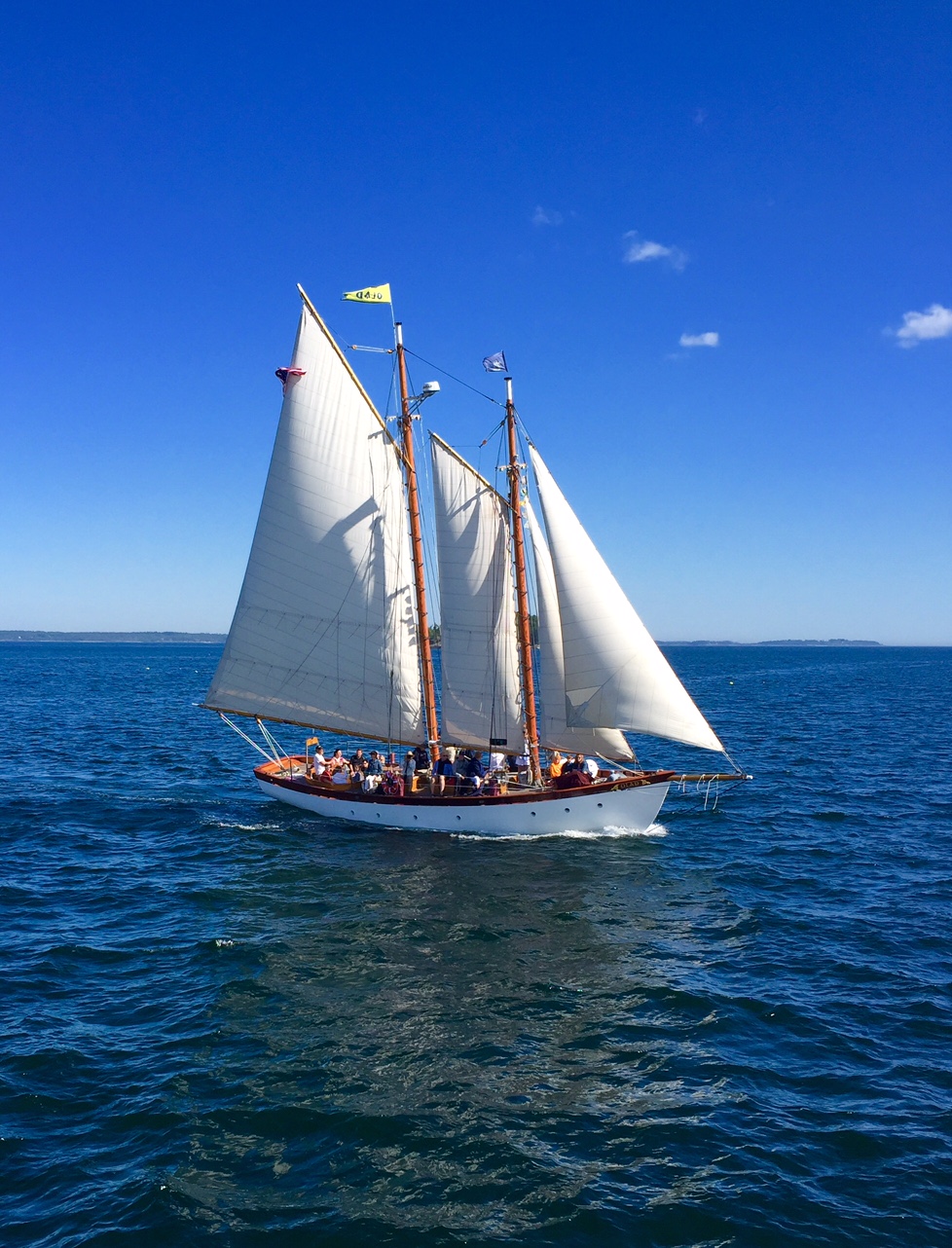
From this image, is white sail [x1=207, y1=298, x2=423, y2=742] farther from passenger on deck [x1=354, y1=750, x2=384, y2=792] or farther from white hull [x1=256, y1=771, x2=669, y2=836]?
white hull [x1=256, y1=771, x2=669, y2=836]

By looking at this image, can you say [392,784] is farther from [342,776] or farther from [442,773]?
[342,776]

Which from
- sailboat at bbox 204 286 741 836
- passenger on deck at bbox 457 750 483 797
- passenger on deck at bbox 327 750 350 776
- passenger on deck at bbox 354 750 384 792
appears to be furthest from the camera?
passenger on deck at bbox 327 750 350 776

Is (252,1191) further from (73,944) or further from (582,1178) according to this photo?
(73,944)

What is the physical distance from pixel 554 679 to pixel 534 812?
538 cm

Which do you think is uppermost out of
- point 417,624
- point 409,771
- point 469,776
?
point 417,624

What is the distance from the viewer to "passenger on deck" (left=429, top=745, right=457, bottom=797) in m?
33.7

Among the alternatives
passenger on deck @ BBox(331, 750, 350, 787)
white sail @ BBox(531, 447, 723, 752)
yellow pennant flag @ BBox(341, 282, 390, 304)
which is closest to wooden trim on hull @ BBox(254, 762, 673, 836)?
passenger on deck @ BBox(331, 750, 350, 787)

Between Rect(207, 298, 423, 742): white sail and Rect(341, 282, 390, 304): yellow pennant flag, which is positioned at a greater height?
Rect(341, 282, 390, 304): yellow pennant flag

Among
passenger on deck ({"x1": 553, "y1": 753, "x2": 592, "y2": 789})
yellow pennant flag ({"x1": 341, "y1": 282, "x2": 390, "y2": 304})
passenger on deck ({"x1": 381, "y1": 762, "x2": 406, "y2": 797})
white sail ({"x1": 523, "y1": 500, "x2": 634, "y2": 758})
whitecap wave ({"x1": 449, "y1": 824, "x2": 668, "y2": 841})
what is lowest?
whitecap wave ({"x1": 449, "y1": 824, "x2": 668, "y2": 841})

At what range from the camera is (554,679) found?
32.8 meters

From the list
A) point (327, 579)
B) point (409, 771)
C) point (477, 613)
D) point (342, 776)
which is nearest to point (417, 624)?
point (477, 613)

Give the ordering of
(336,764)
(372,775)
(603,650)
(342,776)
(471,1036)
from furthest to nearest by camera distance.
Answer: (336,764), (342,776), (372,775), (603,650), (471,1036)

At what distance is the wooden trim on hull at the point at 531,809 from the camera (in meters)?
31.7

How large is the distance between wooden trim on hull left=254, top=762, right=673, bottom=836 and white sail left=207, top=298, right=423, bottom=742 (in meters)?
3.43
